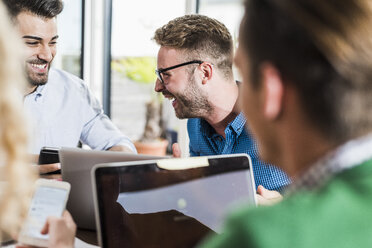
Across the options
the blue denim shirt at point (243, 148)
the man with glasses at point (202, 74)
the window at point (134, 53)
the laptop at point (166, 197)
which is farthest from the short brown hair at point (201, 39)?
the window at point (134, 53)

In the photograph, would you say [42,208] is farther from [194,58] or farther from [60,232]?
[194,58]

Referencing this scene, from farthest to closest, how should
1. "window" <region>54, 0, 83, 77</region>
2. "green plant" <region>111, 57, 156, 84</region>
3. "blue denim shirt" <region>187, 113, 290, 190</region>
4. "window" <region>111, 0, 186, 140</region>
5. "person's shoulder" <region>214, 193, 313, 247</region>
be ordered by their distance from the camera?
"green plant" <region>111, 57, 156, 84</region> < "window" <region>111, 0, 186, 140</region> < "window" <region>54, 0, 83, 77</region> < "blue denim shirt" <region>187, 113, 290, 190</region> < "person's shoulder" <region>214, 193, 313, 247</region>

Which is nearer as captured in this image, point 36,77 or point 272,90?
point 272,90

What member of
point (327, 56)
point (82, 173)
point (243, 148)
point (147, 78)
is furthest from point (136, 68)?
point (327, 56)

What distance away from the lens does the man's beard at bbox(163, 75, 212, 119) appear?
6.75ft

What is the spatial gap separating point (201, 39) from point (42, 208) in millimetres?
1224

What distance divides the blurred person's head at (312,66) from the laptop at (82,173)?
68 centimetres

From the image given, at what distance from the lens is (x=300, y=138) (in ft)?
2.03

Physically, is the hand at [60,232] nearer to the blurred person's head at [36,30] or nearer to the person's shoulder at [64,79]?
the blurred person's head at [36,30]

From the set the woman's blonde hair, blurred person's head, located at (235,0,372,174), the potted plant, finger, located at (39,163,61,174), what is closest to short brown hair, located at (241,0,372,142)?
blurred person's head, located at (235,0,372,174)

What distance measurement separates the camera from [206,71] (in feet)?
6.82

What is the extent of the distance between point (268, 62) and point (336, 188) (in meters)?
0.20

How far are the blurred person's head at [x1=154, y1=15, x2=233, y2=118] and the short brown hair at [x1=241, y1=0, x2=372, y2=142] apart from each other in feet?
4.76

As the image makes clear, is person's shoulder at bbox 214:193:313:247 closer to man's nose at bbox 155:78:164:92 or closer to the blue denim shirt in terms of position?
the blue denim shirt
